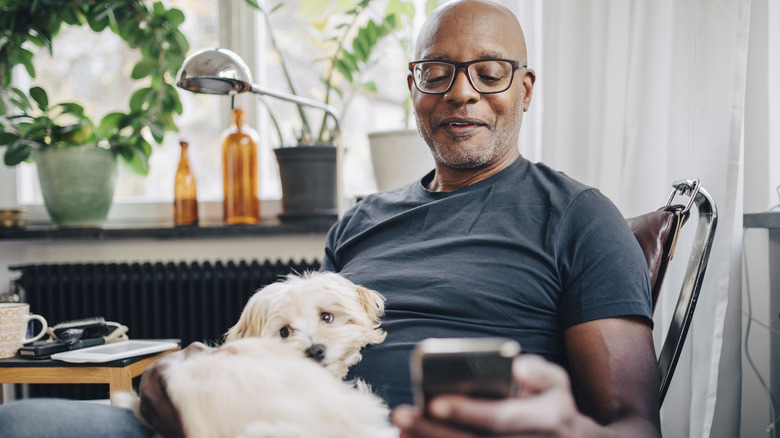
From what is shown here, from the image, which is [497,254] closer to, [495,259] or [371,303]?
[495,259]

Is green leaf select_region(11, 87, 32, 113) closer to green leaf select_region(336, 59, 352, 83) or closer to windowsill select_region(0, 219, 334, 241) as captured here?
windowsill select_region(0, 219, 334, 241)

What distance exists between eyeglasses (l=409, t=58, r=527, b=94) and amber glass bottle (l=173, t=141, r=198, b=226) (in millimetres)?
1338

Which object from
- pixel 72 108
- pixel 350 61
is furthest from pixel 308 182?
pixel 72 108

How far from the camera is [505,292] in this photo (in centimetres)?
109

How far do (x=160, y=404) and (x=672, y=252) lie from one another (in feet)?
3.29

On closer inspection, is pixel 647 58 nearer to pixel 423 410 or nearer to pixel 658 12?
pixel 658 12

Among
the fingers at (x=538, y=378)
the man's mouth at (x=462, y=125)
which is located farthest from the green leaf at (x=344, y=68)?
the fingers at (x=538, y=378)

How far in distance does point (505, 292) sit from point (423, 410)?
526mm

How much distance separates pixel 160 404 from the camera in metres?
0.83

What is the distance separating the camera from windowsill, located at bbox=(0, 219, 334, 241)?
88.1 inches

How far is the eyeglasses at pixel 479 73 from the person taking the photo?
1.28 metres

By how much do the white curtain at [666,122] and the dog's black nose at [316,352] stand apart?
1.07 metres

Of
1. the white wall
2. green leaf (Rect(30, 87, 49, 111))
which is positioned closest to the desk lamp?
green leaf (Rect(30, 87, 49, 111))

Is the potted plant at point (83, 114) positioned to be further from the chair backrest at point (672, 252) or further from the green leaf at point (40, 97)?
the chair backrest at point (672, 252)
